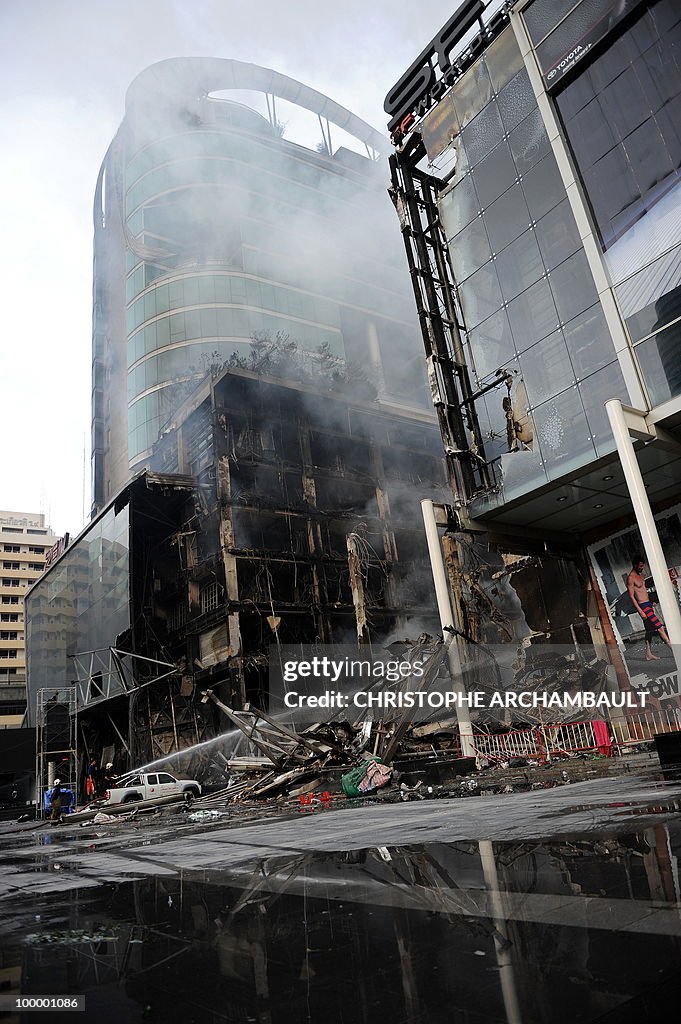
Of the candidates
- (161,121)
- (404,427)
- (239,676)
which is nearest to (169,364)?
(404,427)

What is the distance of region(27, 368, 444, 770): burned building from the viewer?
28.4 metres

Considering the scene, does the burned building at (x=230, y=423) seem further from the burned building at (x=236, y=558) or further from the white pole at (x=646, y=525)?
the white pole at (x=646, y=525)

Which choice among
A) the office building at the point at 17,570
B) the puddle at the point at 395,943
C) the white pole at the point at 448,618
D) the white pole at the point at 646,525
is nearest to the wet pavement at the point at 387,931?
the puddle at the point at 395,943

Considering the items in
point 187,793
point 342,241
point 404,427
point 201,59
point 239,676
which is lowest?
point 187,793

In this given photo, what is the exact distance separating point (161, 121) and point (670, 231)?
153ft

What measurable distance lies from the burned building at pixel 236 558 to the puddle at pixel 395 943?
22.8 meters

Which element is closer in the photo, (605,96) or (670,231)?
(670,231)

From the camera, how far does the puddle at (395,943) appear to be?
1706 millimetres

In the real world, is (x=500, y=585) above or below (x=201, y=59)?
below

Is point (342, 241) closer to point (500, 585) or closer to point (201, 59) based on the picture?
point (201, 59)

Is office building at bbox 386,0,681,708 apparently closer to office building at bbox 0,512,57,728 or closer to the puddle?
the puddle

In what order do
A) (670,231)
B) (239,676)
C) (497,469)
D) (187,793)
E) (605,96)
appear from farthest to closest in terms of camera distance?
(239,676) < (187,793) < (497,469) < (605,96) < (670,231)

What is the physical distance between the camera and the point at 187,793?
1922 cm

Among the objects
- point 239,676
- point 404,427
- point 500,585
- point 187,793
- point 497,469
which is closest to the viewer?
point 497,469
